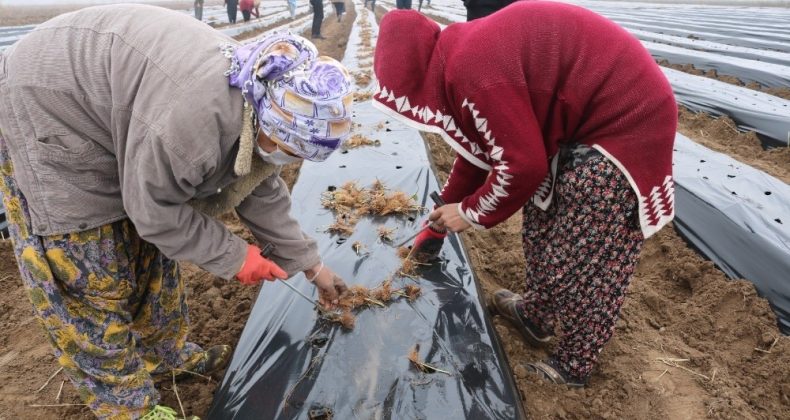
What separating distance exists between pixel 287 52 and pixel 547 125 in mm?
973

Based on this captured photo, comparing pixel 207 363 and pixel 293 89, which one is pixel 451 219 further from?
pixel 207 363

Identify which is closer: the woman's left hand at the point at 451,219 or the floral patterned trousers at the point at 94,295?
the floral patterned trousers at the point at 94,295

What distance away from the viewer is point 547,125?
164 cm

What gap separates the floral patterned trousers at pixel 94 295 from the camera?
140 cm

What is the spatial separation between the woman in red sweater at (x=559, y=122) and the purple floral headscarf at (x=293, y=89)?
0.49 meters

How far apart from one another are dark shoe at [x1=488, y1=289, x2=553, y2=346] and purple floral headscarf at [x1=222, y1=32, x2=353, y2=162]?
5.32ft

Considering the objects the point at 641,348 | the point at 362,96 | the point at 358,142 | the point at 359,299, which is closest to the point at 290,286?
the point at 359,299

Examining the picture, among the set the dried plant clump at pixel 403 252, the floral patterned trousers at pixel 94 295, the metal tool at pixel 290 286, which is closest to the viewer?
the floral patterned trousers at pixel 94 295

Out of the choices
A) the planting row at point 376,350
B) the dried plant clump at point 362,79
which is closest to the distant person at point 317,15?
the dried plant clump at point 362,79

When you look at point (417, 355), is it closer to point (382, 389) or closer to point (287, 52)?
point (382, 389)

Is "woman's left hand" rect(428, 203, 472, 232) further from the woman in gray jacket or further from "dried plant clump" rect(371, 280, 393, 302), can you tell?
the woman in gray jacket

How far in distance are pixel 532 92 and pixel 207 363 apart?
6.41 ft

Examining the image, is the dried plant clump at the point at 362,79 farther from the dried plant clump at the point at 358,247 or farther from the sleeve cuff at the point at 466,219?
the sleeve cuff at the point at 466,219

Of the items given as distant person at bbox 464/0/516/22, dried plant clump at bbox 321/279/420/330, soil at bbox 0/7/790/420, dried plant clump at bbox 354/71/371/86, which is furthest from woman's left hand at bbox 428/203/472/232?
dried plant clump at bbox 354/71/371/86
